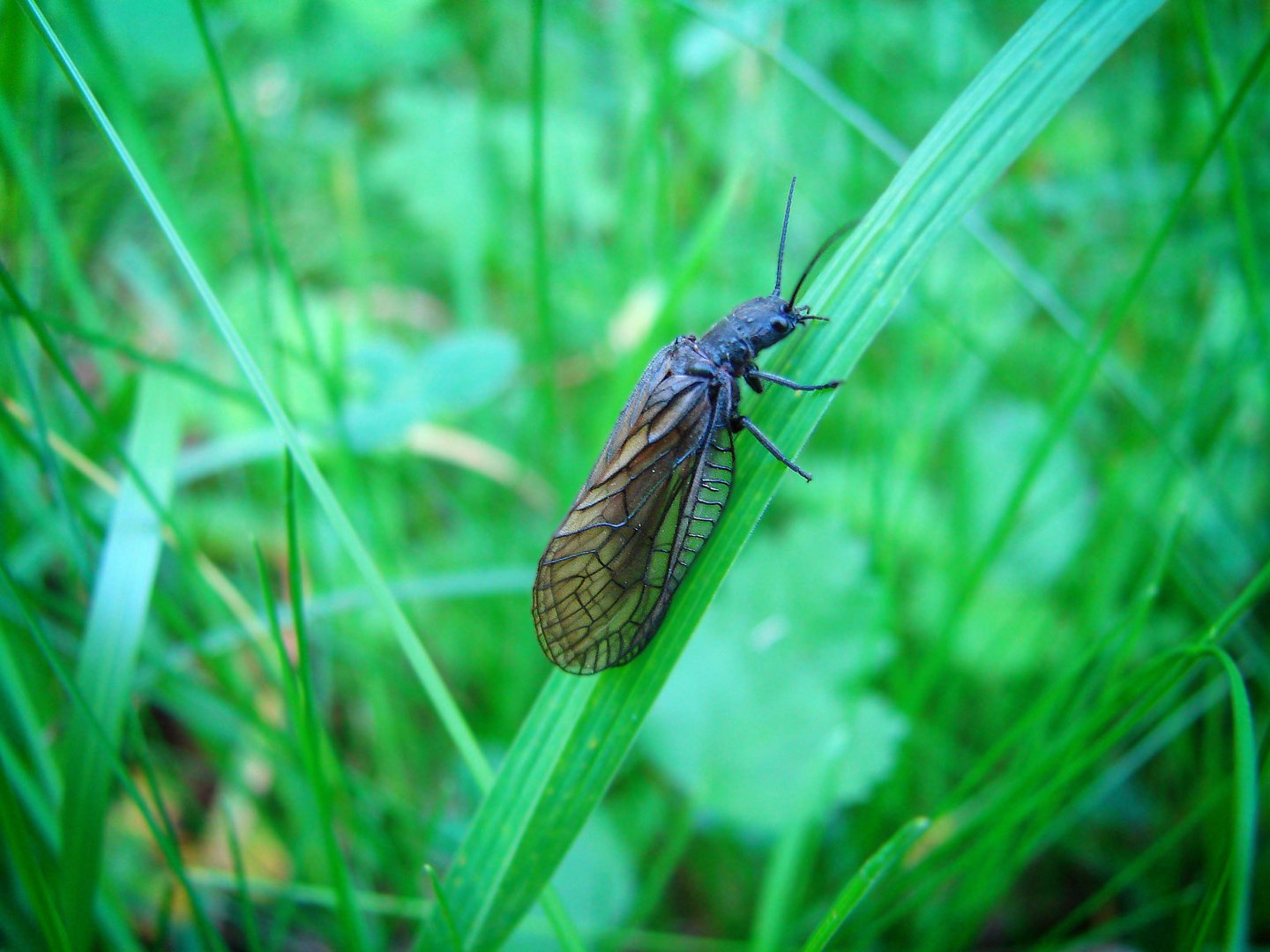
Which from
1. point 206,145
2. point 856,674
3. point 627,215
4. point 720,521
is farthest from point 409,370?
point 206,145

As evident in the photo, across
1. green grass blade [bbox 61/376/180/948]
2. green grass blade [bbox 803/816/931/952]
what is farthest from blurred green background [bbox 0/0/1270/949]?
green grass blade [bbox 803/816/931/952]

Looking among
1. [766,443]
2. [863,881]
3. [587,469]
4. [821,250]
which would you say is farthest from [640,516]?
[587,469]

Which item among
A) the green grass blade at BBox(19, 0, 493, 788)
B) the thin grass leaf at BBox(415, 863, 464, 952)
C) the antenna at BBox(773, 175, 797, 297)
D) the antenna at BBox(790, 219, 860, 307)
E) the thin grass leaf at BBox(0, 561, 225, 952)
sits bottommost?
the thin grass leaf at BBox(415, 863, 464, 952)

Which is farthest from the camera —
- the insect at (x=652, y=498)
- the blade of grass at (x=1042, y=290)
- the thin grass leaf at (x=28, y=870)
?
the blade of grass at (x=1042, y=290)

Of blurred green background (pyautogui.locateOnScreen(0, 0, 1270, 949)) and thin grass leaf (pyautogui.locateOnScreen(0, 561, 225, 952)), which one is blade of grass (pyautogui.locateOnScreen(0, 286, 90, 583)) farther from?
thin grass leaf (pyautogui.locateOnScreen(0, 561, 225, 952))

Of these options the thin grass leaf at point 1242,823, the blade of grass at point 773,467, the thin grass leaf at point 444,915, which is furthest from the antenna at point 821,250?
the thin grass leaf at point 444,915

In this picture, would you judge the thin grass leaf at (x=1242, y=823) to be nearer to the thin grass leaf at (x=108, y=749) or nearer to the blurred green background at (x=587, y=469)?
the blurred green background at (x=587, y=469)

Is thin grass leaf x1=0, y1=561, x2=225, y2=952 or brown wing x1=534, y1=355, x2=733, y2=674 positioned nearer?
thin grass leaf x1=0, y1=561, x2=225, y2=952

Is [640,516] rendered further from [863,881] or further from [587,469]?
[587,469]
